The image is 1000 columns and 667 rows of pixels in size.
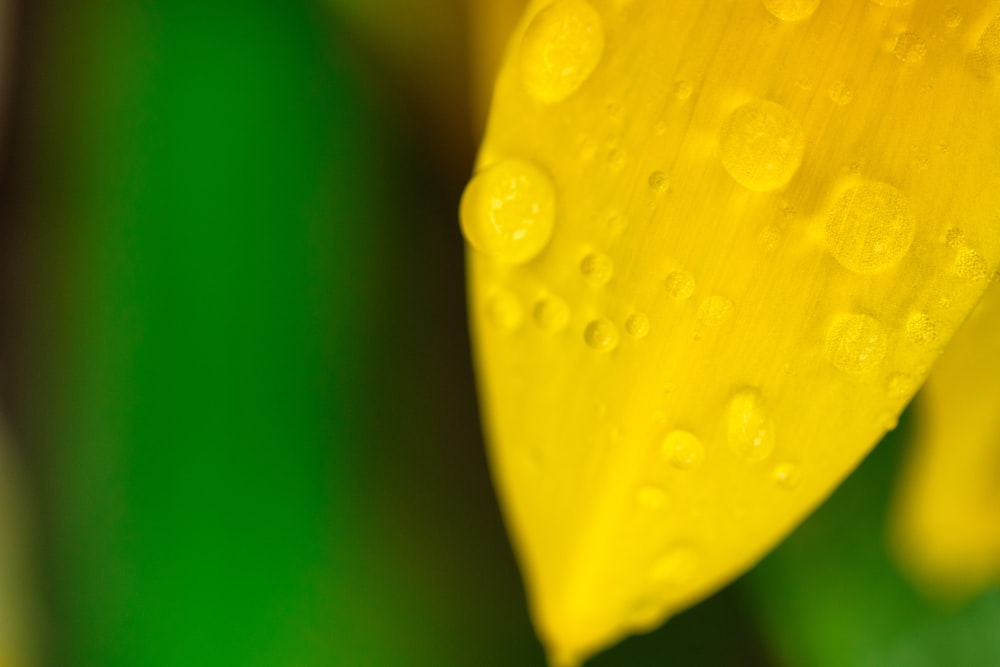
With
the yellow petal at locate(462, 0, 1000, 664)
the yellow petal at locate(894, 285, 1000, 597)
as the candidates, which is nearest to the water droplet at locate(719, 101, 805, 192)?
the yellow petal at locate(462, 0, 1000, 664)

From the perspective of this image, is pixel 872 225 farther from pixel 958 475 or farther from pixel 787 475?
pixel 958 475

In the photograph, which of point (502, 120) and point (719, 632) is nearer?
point (502, 120)

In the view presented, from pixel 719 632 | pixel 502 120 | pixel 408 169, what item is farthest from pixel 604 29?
pixel 719 632

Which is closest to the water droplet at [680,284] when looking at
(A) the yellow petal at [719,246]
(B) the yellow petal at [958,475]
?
(A) the yellow petal at [719,246]

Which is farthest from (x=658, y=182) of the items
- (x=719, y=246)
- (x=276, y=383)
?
(x=276, y=383)

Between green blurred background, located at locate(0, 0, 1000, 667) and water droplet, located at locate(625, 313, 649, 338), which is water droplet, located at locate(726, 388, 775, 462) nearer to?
water droplet, located at locate(625, 313, 649, 338)

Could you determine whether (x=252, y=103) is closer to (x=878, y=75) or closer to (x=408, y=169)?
(x=408, y=169)
